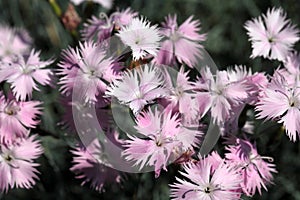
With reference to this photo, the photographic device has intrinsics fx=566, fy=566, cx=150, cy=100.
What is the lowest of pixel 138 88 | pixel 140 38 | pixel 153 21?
pixel 138 88

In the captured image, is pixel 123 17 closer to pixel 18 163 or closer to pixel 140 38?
pixel 140 38

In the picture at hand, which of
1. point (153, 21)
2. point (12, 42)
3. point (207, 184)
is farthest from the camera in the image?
point (153, 21)

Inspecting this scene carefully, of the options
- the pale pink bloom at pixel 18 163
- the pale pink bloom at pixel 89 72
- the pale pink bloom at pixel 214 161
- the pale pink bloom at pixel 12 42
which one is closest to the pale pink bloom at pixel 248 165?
the pale pink bloom at pixel 214 161

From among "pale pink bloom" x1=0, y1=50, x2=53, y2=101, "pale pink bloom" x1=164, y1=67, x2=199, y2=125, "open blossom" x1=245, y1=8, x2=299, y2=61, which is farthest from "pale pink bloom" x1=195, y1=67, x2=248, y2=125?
"pale pink bloom" x1=0, y1=50, x2=53, y2=101

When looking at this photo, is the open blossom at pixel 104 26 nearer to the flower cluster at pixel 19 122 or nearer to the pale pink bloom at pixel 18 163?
the flower cluster at pixel 19 122

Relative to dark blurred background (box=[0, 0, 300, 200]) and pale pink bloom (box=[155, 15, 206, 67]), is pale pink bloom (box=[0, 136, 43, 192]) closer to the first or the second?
dark blurred background (box=[0, 0, 300, 200])

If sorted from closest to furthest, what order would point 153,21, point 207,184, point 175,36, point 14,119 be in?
point 207,184 < point 14,119 < point 175,36 < point 153,21

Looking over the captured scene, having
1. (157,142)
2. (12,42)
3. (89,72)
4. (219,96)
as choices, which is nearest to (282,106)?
(219,96)
